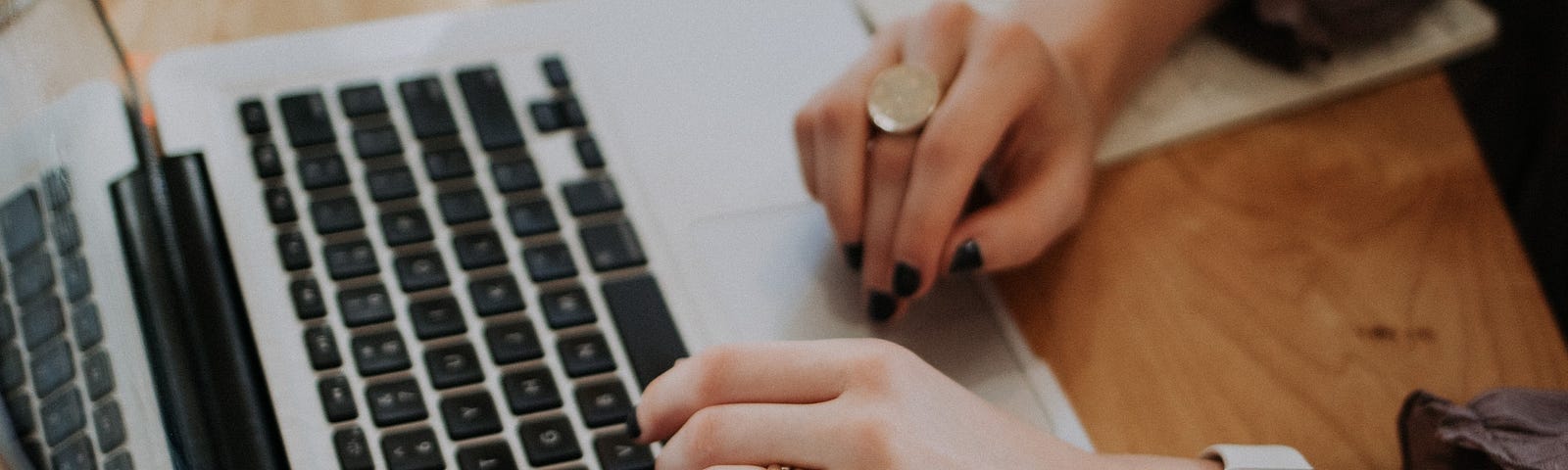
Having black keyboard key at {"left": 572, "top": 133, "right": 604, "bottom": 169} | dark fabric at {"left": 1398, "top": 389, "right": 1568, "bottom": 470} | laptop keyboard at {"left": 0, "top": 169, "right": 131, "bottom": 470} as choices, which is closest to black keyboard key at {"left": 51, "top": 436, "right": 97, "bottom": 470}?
laptop keyboard at {"left": 0, "top": 169, "right": 131, "bottom": 470}

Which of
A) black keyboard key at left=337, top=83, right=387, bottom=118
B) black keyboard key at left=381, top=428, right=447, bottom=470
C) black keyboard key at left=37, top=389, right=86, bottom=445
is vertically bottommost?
black keyboard key at left=381, top=428, right=447, bottom=470

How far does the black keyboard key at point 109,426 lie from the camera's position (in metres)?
0.38

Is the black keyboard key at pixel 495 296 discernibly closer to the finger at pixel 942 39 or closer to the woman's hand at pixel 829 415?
the woman's hand at pixel 829 415

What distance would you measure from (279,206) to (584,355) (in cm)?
13

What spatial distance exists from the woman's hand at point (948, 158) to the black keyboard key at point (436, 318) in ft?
0.48

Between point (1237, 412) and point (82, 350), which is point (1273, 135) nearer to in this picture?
point (1237, 412)

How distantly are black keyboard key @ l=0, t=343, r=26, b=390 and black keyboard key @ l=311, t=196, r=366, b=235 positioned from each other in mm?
105

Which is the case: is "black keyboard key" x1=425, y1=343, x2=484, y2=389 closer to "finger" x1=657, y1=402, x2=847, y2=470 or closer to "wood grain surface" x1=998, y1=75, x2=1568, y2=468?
"finger" x1=657, y1=402, x2=847, y2=470

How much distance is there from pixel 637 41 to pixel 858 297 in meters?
0.16

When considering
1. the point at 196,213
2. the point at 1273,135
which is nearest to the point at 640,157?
the point at 196,213

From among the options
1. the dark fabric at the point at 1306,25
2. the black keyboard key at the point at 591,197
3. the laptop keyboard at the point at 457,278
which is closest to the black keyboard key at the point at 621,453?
the laptop keyboard at the point at 457,278

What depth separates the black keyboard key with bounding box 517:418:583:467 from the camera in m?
0.41

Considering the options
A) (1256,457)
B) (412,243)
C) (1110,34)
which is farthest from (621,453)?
(1110,34)

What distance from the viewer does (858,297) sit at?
1.65 feet
